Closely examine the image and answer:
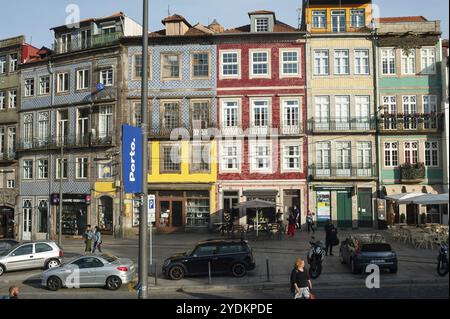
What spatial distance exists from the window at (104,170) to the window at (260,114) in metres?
11.6

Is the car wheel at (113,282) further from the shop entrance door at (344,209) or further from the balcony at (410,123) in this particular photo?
the balcony at (410,123)

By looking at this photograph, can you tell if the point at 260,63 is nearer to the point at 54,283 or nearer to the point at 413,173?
the point at 413,173

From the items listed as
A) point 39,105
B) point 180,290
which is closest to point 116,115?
point 39,105

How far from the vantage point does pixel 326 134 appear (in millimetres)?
34781

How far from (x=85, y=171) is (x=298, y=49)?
19.1 metres

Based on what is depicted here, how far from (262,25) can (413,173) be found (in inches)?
618

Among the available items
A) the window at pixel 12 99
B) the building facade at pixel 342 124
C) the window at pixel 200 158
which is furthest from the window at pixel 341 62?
the window at pixel 12 99

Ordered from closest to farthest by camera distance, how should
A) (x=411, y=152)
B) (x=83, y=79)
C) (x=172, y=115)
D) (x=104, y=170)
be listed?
(x=411, y=152) < (x=172, y=115) < (x=104, y=170) < (x=83, y=79)

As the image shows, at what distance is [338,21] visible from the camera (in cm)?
3597

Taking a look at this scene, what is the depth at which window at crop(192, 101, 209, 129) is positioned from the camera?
117 feet

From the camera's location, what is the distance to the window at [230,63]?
35812 mm

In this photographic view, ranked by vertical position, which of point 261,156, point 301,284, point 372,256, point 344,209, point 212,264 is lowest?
point 212,264

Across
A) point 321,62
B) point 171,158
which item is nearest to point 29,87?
point 171,158
